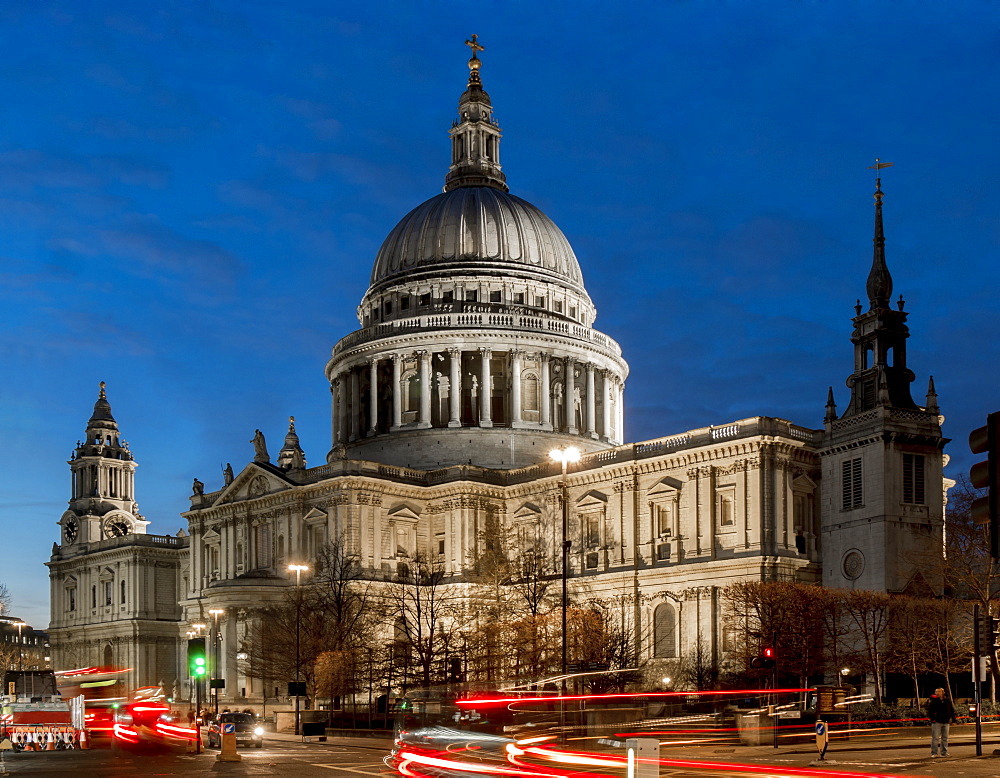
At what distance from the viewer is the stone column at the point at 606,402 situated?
384 ft

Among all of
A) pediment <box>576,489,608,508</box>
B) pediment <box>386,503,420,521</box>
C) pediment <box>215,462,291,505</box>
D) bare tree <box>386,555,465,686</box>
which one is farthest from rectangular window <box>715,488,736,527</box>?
pediment <box>215,462,291,505</box>

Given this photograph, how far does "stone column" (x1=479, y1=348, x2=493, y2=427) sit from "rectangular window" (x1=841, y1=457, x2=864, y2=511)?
116ft

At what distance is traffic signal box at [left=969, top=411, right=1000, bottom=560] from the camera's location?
516 inches

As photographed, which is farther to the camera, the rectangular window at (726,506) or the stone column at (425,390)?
the stone column at (425,390)

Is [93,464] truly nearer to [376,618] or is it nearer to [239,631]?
[239,631]

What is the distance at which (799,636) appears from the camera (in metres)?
71.7

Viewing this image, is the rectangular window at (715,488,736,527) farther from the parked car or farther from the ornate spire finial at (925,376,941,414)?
the parked car

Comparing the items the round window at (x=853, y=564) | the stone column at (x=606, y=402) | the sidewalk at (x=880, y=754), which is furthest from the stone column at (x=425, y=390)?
the sidewalk at (x=880, y=754)

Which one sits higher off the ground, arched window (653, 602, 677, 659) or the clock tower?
the clock tower

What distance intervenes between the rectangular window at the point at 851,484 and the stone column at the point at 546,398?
110ft

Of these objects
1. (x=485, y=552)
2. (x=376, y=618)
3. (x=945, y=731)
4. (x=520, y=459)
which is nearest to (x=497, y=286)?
(x=520, y=459)

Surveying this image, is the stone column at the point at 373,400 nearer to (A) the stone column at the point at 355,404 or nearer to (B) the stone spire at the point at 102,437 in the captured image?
(A) the stone column at the point at 355,404

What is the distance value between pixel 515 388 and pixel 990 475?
321 feet

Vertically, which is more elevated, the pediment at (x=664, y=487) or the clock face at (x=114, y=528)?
the pediment at (x=664, y=487)
